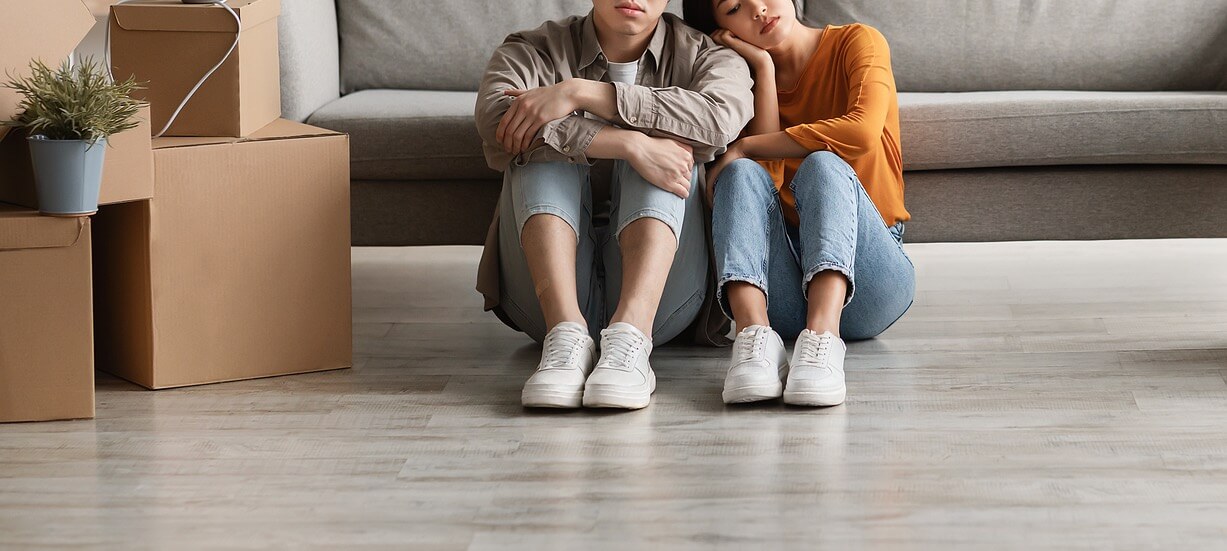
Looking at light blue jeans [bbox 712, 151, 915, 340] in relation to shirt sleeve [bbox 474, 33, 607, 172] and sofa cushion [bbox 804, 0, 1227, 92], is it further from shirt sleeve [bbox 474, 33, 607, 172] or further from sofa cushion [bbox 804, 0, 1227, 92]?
sofa cushion [bbox 804, 0, 1227, 92]

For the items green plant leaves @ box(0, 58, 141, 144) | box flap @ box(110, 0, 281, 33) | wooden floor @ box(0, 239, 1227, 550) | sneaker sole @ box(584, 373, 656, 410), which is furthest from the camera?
box flap @ box(110, 0, 281, 33)

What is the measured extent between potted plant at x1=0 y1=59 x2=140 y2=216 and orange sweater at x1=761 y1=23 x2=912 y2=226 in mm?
1047

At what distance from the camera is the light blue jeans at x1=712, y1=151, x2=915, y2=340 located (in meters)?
2.00

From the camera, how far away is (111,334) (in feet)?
6.82

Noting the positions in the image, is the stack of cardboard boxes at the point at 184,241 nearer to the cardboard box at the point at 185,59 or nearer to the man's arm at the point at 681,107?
the cardboard box at the point at 185,59

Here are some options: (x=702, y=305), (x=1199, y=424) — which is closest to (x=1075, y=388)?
(x=1199, y=424)

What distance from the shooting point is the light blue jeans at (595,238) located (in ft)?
6.55

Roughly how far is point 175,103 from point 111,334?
0.40 metres

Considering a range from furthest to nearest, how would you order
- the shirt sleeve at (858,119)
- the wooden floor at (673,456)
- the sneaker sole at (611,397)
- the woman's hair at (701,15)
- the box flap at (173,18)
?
the woman's hair at (701,15)
the shirt sleeve at (858,119)
the box flap at (173,18)
the sneaker sole at (611,397)
the wooden floor at (673,456)

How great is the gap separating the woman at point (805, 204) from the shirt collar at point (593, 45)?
12 cm

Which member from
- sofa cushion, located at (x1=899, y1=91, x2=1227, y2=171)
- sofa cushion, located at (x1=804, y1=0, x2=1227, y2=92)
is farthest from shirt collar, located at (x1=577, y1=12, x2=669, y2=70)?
sofa cushion, located at (x1=804, y1=0, x2=1227, y2=92)

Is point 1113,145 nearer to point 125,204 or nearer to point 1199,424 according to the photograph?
point 1199,424

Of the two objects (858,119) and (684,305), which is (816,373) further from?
(858,119)

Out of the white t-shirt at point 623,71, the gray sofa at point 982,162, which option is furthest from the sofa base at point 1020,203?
the white t-shirt at point 623,71
